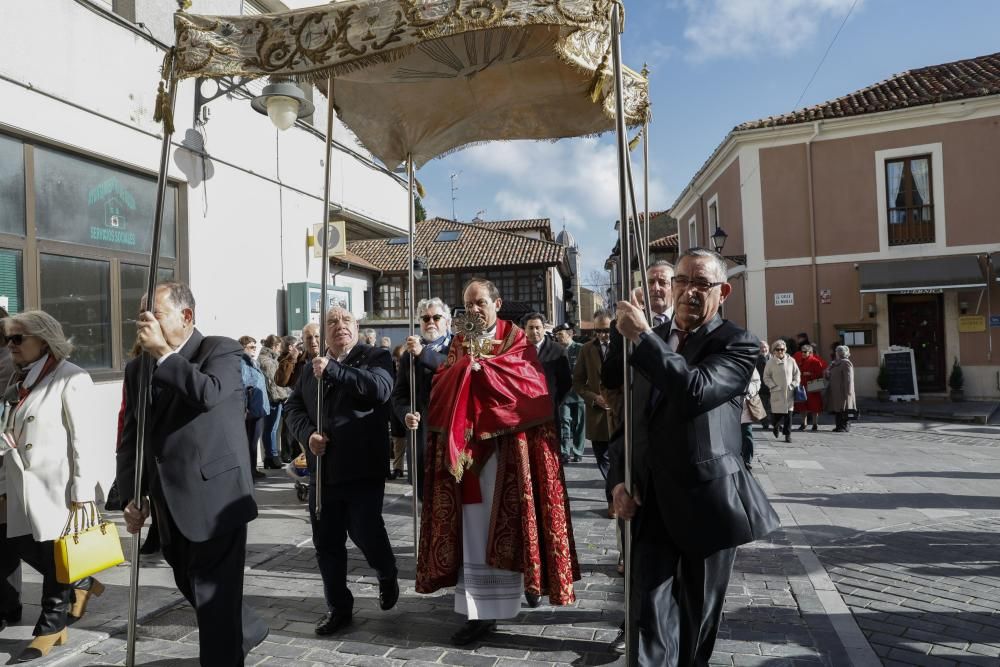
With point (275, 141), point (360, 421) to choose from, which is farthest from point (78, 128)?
point (360, 421)

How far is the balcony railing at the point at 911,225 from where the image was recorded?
18.7 metres

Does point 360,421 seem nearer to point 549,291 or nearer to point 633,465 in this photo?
point 633,465

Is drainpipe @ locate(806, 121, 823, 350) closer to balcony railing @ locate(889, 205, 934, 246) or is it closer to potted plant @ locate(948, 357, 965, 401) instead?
balcony railing @ locate(889, 205, 934, 246)

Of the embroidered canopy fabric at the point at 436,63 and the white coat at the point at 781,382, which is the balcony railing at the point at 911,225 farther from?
the embroidered canopy fabric at the point at 436,63

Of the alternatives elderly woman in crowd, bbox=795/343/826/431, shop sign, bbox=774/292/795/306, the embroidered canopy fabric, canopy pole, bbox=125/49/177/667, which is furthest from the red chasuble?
shop sign, bbox=774/292/795/306

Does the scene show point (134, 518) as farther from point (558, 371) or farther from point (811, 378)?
point (811, 378)

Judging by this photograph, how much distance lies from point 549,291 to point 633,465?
34.1 metres

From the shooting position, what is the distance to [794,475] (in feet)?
29.2

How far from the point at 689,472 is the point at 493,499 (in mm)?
1431

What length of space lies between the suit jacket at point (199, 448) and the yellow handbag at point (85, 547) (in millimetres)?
920

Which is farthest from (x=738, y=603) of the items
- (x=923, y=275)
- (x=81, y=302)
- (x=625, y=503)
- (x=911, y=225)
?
(x=911, y=225)

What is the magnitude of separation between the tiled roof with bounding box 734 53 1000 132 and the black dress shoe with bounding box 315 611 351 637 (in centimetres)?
1916

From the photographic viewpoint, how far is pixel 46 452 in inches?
152

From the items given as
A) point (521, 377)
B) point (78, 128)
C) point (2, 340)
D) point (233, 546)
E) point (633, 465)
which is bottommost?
point (233, 546)
